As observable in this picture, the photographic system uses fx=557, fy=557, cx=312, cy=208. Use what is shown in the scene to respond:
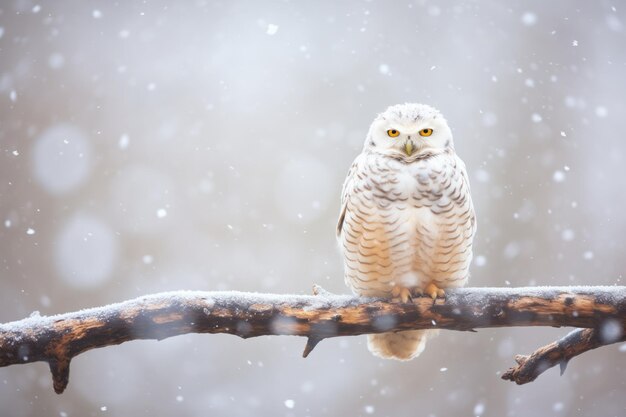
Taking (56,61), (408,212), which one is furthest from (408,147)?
(56,61)

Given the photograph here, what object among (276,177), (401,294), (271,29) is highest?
(271,29)

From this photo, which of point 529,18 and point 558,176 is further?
point 529,18

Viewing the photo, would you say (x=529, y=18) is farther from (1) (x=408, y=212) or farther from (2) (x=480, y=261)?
(1) (x=408, y=212)

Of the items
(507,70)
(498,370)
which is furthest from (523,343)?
(507,70)

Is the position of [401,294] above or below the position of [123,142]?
below

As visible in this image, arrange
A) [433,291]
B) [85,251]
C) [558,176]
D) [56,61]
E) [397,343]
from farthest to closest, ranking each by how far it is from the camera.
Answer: [56,61] → [85,251] → [558,176] → [397,343] → [433,291]

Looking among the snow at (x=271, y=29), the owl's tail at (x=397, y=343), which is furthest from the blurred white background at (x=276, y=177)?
the owl's tail at (x=397, y=343)
